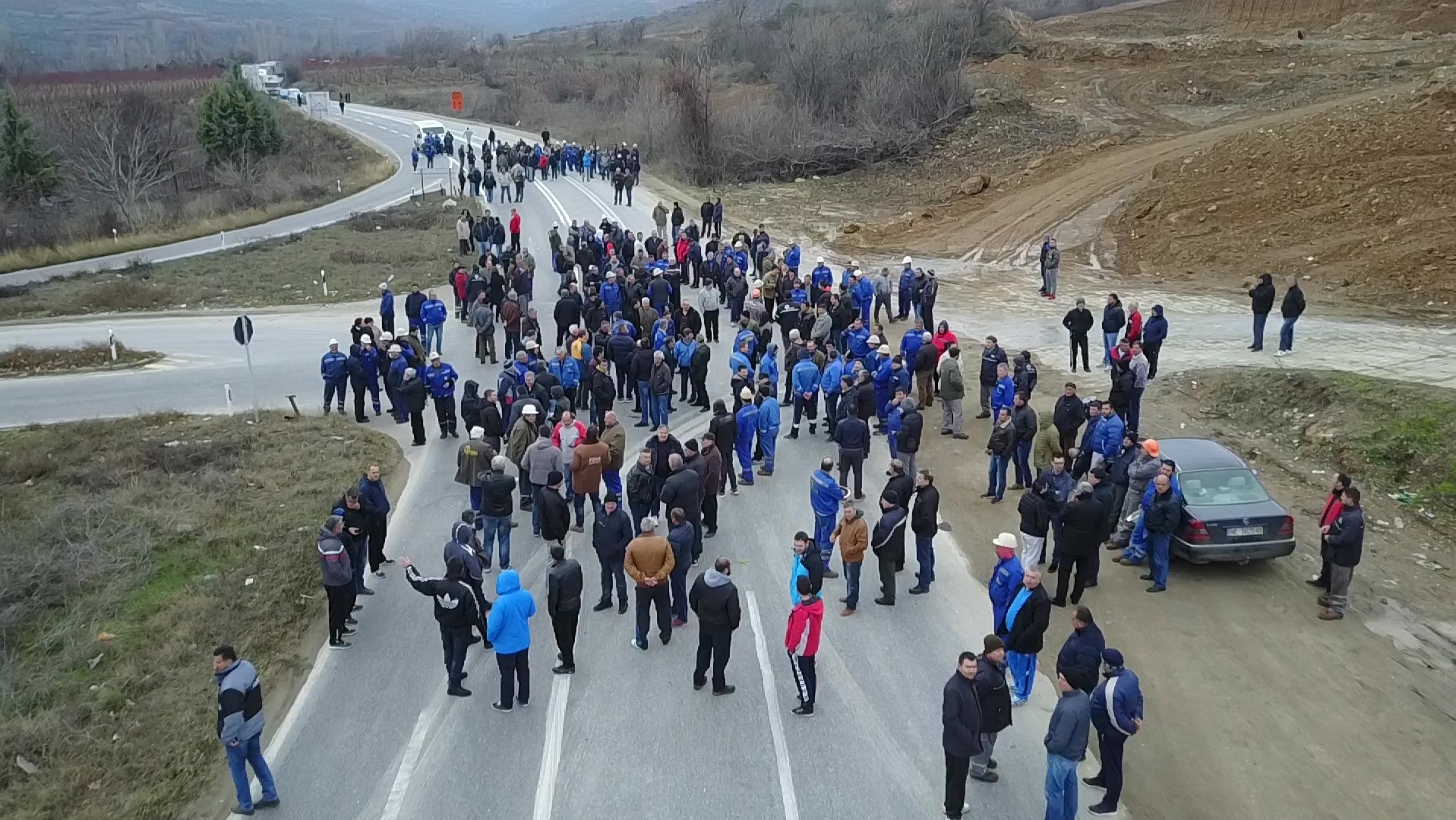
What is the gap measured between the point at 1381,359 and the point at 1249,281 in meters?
7.18

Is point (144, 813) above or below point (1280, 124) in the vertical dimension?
below

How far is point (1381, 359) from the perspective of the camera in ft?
63.9

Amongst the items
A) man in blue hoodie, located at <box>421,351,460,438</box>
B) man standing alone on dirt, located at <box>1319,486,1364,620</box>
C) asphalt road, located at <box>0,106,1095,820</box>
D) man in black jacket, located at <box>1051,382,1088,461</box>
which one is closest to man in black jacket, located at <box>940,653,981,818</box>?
asphalt road, located at <box>0,106,1095,820</box>

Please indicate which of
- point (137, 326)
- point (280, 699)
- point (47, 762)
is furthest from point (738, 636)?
point (137, 326)

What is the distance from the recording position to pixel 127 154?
6469 cm

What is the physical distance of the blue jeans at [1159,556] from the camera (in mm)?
11836

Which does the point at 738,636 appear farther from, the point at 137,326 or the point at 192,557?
the point at 137,326

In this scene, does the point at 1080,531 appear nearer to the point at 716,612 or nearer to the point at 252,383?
the point at 716,612

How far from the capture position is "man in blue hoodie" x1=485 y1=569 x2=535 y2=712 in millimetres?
9328

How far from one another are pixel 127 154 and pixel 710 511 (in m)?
66.7

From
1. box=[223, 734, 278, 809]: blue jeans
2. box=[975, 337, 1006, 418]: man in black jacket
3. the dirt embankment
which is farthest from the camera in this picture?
the dirt embankment

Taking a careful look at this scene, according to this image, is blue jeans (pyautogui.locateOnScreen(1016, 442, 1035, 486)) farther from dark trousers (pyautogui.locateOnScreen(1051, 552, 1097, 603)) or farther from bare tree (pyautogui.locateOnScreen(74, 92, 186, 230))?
bare tree (pyautogui.locateOnScreen(74, 92, 186, 230))

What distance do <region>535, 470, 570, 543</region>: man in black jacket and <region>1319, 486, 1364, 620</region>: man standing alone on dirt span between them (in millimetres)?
8702

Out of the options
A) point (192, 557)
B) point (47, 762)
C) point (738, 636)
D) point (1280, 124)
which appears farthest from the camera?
point (1280, 124)
